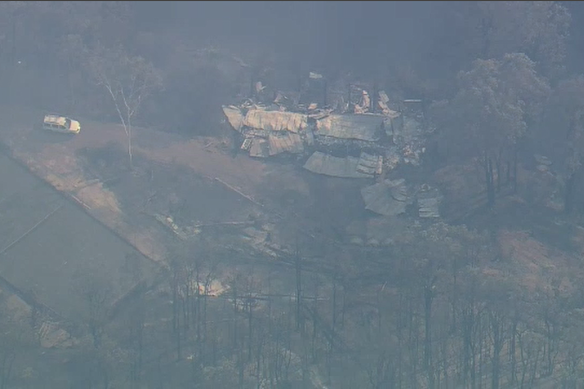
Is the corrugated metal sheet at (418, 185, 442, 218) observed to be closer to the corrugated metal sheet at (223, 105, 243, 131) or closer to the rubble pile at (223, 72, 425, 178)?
the rubble pile at (223, 72, 425, 178)

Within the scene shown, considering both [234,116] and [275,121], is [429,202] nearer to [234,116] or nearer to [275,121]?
[275,121]

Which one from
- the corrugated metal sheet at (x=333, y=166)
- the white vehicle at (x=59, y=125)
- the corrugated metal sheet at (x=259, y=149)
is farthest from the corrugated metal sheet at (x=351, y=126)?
the white vehicle at (x=59, y=125)

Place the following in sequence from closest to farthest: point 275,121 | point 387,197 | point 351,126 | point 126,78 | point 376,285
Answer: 1. point 376,285
2. point 387,197
3. point 351,126
4. point 275,121
5. point 126,78

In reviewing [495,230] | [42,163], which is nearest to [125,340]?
[42,163]

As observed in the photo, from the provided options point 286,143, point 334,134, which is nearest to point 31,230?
point 286,143

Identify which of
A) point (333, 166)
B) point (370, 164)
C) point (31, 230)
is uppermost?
point (370, 164)

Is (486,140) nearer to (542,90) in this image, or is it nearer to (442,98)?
(542,90)

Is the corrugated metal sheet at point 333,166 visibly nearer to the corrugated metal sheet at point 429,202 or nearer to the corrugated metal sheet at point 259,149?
the corrugated metal sheet at point 259,149
